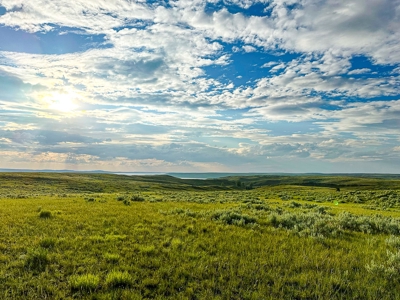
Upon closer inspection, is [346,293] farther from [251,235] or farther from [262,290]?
[251,235]

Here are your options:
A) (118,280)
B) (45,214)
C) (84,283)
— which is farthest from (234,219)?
(45,214)

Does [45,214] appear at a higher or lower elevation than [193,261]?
higher

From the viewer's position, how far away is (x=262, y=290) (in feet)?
20.6

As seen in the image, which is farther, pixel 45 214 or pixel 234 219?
pixel 45 214

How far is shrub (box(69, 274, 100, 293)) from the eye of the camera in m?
6.20

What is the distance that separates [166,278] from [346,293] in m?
4.58

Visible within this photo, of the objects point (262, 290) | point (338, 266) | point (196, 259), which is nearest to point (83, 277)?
point (196, 259)

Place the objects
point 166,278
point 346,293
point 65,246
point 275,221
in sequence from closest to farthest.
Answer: point 346,293
point 166,278
point 65,246
point 275,221

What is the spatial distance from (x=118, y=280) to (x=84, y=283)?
80 cm

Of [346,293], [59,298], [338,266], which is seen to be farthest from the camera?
[338,266]

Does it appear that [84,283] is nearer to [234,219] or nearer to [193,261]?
[193,261]

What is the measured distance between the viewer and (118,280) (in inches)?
256

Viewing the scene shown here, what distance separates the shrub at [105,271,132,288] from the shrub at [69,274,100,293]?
11.3 inches

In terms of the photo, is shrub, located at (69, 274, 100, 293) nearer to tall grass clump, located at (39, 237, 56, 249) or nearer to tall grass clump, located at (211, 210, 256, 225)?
tall grass clump, located at (39, 237, 56, 249)
